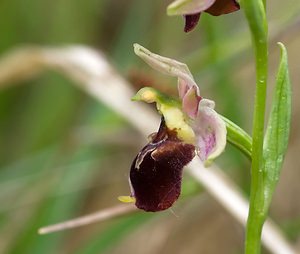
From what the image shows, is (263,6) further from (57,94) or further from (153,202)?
(57,94)

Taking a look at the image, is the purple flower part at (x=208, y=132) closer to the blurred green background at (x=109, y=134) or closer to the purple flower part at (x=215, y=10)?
the purple flower part at (x=215, y=10)

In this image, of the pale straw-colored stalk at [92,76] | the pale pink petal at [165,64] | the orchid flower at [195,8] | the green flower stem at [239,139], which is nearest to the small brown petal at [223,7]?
the orchid flower at [195,8]

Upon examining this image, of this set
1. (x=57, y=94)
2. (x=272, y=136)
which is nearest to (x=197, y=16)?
(x=272, y=136)

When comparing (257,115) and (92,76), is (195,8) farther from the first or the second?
(92,76)

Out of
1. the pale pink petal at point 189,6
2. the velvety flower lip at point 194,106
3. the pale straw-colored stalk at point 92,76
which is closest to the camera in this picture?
the pale pink petal at point 189,6

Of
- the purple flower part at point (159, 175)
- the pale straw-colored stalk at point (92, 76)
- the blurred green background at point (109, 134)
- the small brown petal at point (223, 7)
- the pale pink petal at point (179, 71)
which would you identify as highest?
the small brown petal at point (223, 7)

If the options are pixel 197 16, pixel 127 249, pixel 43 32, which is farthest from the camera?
pixel 43 32

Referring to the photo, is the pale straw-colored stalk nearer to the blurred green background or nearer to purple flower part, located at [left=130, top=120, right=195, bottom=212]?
the blurred green background
